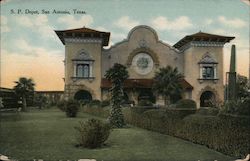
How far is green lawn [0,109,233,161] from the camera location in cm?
687

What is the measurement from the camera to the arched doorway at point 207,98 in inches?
325

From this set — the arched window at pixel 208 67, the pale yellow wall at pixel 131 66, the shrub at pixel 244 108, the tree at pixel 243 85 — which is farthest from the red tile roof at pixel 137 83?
the shrub at pixel 244 108

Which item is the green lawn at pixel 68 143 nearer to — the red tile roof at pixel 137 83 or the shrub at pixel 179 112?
the shrub at pixel 179 112

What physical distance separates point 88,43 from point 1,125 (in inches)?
105

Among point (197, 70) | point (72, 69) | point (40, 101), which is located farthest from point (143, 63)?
point (40, 101)

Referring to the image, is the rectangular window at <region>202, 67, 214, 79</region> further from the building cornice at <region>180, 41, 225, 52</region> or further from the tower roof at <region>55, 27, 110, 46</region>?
the tower roof at <region>55, 27, 110, 46</region>

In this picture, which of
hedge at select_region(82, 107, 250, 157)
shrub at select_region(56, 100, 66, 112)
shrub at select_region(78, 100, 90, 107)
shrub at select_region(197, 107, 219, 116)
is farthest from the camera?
shrub at select_region(78, 100, 90, 107)

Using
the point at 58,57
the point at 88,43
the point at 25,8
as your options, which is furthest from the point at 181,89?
the point at 25,8

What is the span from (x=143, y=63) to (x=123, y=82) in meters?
0.81

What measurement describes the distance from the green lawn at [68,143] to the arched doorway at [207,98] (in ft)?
3.60

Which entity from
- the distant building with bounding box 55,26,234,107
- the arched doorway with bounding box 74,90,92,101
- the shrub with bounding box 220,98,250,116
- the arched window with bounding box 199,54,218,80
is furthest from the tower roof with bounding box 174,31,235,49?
the arched doorway with bounding box 74,90,92,101

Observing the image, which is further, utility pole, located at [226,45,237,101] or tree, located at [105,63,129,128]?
tree, located at [105,63,129,128]

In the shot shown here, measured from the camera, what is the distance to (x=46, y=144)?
7457 millimetres

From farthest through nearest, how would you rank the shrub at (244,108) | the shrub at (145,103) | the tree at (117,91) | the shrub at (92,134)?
the shrub at (145,103) → the tree at (117,91) → the shrub at (92,134) → the shrub at (244,108)
